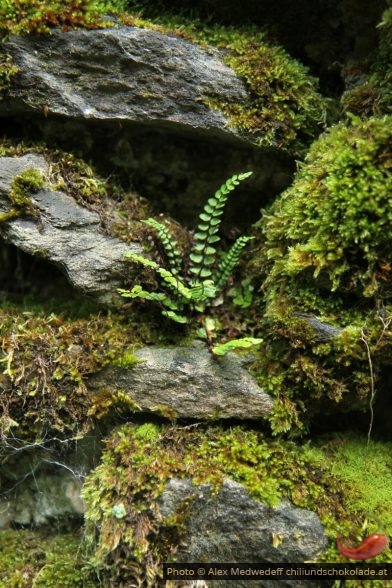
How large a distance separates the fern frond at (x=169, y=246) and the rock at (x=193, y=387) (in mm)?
747

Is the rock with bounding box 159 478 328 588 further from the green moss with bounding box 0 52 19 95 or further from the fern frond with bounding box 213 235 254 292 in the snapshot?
the green moss with bounding box 0 52 19 95

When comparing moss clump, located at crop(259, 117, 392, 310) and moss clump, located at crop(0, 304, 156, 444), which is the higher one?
moss clump, located at crop(259, 117, 392, 310)

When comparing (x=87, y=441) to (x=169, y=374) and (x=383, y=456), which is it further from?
(x=383, y=456)

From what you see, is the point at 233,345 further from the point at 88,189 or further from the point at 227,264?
the point at 88,189

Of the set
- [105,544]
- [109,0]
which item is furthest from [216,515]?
[109,0]

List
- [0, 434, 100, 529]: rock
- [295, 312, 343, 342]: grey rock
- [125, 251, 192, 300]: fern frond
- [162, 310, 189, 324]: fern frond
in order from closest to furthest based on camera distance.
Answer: [295, 312, 343, 342]: grey rock, [125, 251, 192, 300]: fern frond, [162, 310, 189, 324]: fern frond, [0, 434, 100, 529]: rock

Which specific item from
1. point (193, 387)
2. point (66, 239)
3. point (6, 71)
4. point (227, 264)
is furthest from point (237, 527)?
point (6, 71)

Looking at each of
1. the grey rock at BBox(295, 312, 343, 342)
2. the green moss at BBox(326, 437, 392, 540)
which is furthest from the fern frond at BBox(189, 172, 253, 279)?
the green moss at BBox(326, 437, 392, 540)

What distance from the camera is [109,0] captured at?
3906 mm

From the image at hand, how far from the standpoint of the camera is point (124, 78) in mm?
3779

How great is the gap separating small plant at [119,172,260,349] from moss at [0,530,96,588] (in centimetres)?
219

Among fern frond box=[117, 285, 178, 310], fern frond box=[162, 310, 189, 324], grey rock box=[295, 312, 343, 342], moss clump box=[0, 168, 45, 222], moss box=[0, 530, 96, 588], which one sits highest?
grey rock box=[295, 312, 343, 342]

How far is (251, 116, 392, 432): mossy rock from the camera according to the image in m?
3.20

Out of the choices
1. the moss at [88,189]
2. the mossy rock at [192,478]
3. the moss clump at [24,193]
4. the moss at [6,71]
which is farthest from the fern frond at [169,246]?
the moss at [6,71]
